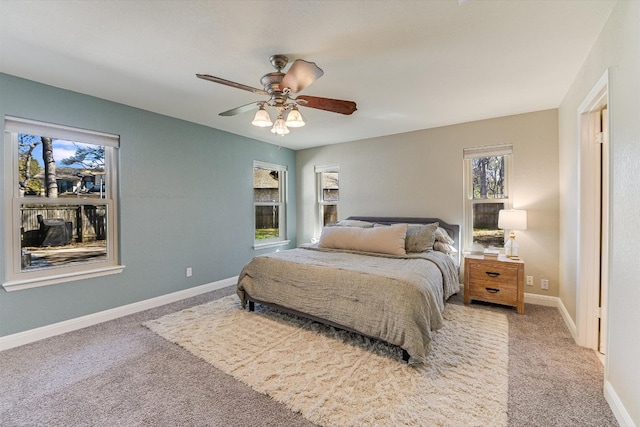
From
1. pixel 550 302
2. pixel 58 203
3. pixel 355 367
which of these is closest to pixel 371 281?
pixel 355 367

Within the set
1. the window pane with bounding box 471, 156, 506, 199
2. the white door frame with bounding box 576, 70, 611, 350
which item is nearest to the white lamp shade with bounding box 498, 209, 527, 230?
the window pane with bounding box 471, 156, 506, 199

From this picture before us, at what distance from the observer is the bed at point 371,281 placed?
2.12 m

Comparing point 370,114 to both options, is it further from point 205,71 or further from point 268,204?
point 268,204

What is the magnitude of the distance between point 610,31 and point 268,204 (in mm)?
4446

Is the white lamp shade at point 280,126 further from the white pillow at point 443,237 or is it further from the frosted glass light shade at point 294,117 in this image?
the white pillow at point 443,237

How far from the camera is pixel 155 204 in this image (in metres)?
3.43

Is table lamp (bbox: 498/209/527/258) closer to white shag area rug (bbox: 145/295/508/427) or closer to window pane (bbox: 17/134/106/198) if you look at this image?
white shag area rug (bbox: 145/295/508/427)

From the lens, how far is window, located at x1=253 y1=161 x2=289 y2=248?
4887mm

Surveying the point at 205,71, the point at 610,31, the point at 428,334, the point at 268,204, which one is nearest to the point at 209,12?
the point at 205,71

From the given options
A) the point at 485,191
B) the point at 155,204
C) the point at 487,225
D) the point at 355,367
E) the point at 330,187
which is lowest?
the point at 355,367

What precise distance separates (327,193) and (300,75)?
348cm

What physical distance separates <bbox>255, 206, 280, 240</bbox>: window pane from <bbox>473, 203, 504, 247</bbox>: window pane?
3.32m

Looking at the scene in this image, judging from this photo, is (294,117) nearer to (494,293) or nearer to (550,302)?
(494,293)

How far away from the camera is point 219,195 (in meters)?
4.16
